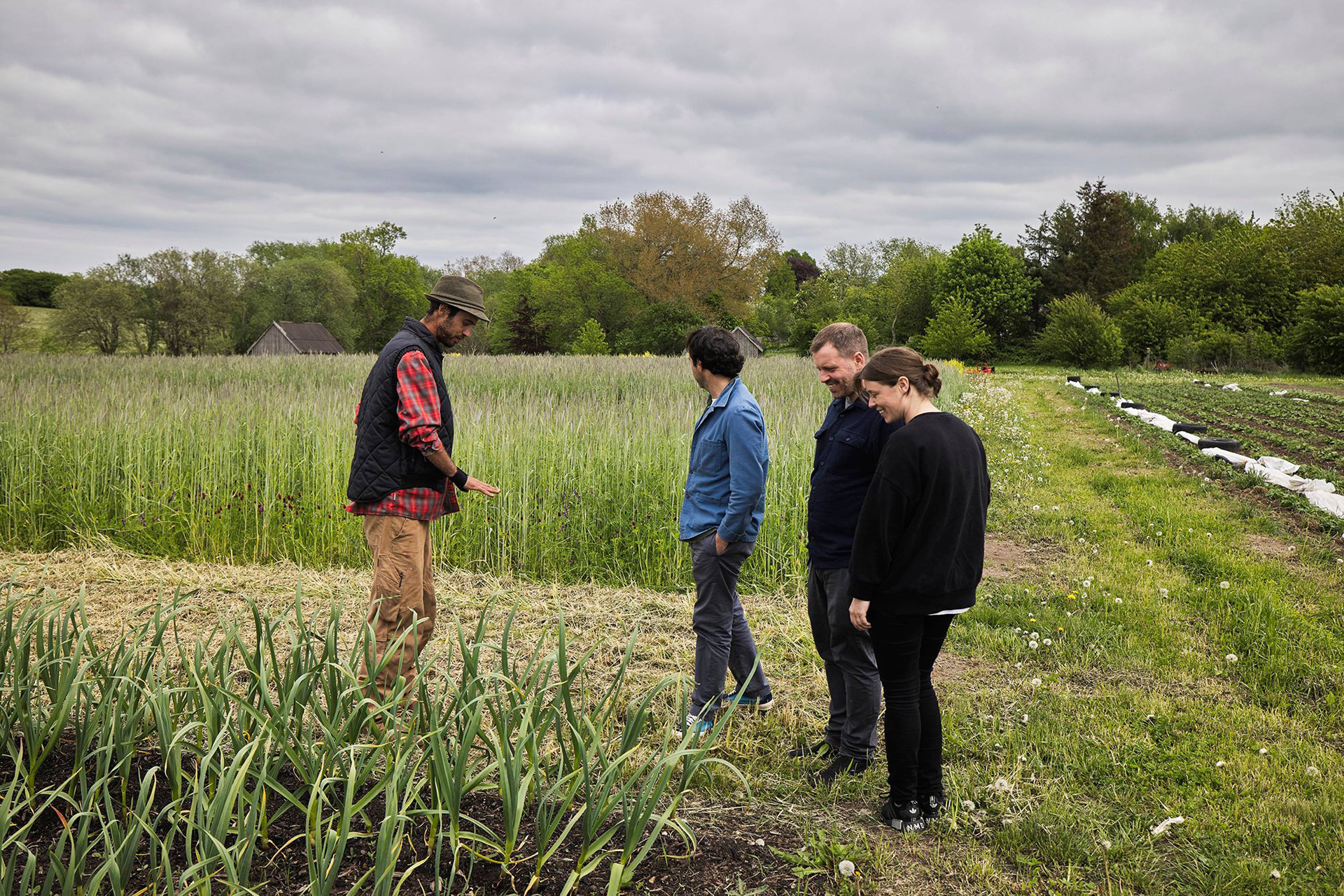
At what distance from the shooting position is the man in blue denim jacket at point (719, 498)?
10.0ft

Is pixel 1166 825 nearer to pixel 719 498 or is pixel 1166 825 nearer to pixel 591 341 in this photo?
pixel 719 498

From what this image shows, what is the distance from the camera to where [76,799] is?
2352mm

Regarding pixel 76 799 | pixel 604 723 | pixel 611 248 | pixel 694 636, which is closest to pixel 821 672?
pixel 694 636

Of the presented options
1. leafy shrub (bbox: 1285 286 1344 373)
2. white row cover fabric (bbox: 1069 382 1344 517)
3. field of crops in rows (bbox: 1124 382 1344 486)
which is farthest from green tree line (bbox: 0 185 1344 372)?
white row cover fabric (bbox: 1069 382 1344 517)

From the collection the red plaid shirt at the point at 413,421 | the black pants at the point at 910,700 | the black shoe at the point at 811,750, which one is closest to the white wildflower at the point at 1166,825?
the black pants at the point at 910,700

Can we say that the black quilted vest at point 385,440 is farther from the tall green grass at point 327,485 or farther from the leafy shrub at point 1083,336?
the leafy shrub at point 1083,336

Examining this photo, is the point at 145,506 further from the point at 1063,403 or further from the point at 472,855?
the point at 1063,403

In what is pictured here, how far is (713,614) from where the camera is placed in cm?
324

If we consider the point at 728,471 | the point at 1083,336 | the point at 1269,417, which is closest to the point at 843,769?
the point at 728,471

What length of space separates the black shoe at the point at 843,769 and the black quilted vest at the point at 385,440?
1.98m

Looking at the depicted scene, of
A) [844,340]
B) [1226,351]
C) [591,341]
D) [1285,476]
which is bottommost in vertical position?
[1285,476]

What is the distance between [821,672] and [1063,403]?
17978mm

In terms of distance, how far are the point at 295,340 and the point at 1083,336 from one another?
131 ft

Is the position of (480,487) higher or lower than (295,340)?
lower
